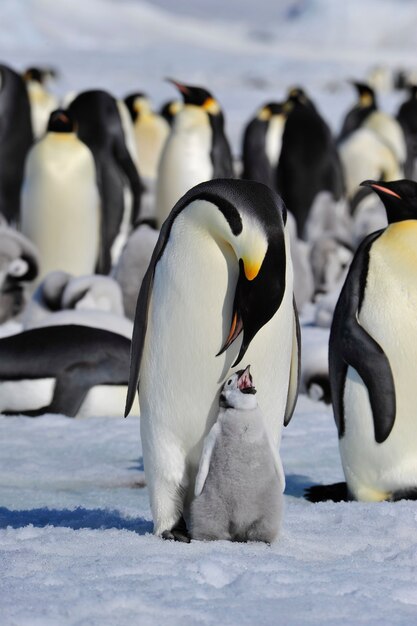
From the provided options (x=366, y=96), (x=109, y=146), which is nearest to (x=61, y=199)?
(x=109, y=146)

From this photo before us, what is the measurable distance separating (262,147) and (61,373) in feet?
40.2

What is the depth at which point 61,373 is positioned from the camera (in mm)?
5910

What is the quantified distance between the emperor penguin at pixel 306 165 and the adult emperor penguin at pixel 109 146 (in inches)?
125

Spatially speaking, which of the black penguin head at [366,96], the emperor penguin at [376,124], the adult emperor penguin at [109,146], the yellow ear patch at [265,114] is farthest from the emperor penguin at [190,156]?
the black penguin head at [366,96]

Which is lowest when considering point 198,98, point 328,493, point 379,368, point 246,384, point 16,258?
point 328,493

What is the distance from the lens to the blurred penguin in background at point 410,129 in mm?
22188

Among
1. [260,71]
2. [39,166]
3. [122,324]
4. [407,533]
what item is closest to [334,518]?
[407,533]

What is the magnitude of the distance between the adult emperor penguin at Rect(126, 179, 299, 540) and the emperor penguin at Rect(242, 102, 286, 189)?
1387 centimetres

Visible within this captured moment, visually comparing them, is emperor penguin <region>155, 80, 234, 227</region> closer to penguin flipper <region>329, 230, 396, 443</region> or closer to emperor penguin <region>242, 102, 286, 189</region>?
emperor penguin <region>242, 102, 286, 189</region>

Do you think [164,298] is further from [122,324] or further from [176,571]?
[122,324]

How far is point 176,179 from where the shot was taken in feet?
39.9

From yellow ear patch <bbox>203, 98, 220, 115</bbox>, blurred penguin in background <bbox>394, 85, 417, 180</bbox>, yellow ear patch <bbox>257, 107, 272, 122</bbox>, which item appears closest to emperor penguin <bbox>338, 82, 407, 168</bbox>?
blurred penguin in background <bbox>394, 85, 417, 180</bbox>

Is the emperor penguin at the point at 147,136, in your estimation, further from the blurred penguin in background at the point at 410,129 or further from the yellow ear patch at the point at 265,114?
the blurred penguin in background at the point at 410,129

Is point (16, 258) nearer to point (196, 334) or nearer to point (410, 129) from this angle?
point (196, 334)
